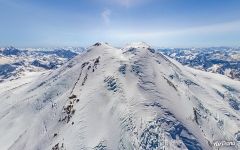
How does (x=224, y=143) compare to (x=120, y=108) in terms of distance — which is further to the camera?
(x=120, y=108)

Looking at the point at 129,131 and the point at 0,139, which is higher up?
the point at 129,131

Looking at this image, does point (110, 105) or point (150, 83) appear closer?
point (110, 105)

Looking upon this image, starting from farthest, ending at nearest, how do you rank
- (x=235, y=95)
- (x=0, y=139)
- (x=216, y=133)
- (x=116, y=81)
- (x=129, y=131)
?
(x=235, y=95) → (x=116, y=81) → (x=0, y=139) → (x=216, y=133) → (x=129, y=131)

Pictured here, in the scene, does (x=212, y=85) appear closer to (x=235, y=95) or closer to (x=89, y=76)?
(x=235, y=95)

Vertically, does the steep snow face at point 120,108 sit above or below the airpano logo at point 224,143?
above

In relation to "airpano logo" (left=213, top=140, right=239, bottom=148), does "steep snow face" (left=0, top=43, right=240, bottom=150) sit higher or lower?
higher

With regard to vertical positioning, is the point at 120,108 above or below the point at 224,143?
above

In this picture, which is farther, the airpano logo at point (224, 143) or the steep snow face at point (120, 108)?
the airpano logo at point (224, 143)

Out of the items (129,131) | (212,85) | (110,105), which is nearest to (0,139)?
(110,105)
